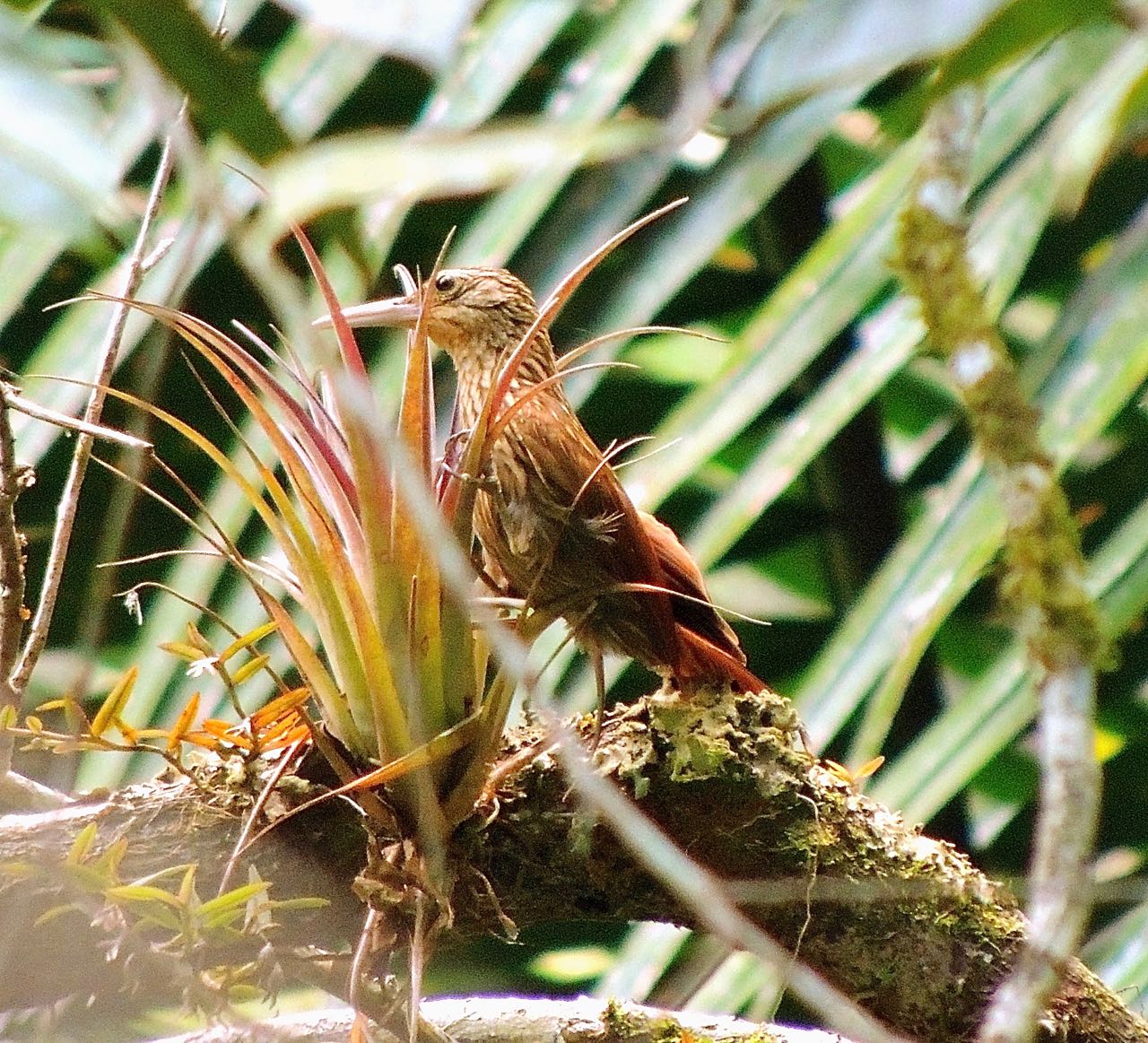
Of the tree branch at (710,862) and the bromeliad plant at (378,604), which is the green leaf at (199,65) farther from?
the tree branch at (710,862)

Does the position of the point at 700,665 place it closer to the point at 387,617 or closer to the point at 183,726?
the point at 387,617

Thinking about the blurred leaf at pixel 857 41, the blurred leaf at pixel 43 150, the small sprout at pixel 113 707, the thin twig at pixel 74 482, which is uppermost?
the blurred leaf at pixel 857 41

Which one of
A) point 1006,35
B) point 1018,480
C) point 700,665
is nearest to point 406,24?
point 1006,35

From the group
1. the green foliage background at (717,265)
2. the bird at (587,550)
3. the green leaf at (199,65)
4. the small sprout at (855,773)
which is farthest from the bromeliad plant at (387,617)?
the green leaf at (199,65)

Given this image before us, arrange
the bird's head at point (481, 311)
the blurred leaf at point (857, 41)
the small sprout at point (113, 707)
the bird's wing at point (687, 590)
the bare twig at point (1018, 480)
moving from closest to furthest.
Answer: the blurred leaf at point (857, 41), the bare twig at point (1018, 480), the small sprout at point (113, 707), the bird's wing at point (687, 590), the bird's head at point (481, 311)

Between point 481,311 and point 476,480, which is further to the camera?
point 481,311
